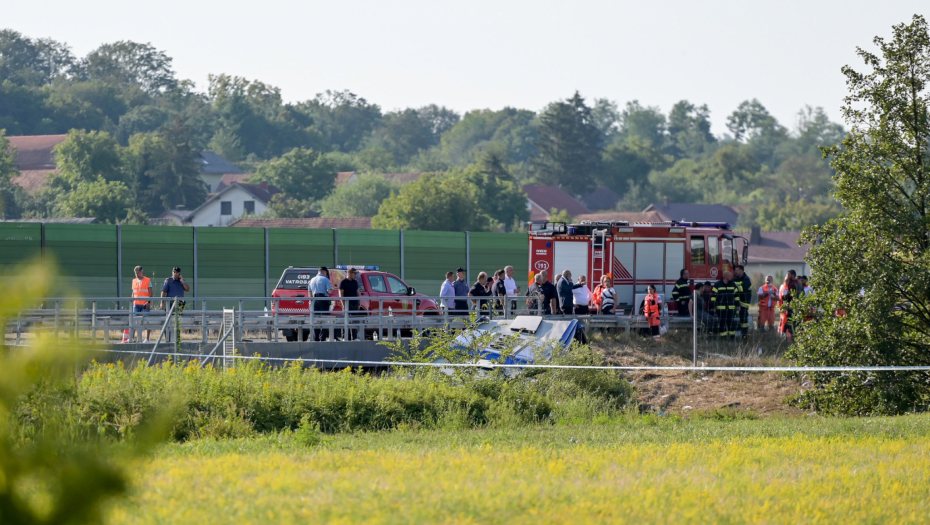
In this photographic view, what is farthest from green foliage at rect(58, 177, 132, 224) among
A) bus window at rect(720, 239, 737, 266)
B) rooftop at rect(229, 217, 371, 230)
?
bus window at rect(720, 239, 737, 266)

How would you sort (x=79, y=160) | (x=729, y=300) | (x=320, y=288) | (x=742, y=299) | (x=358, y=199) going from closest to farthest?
(x=320, y=288) < (x=729, y=300) < (x=742, y=299) < (x=79, y=160) < (x=358, y=199)

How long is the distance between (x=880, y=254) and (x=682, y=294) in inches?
356

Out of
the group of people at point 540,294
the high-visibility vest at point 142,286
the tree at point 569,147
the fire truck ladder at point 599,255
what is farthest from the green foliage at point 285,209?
the high-visibility vest at point 142,286

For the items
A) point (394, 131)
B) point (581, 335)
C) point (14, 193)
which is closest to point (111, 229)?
point (581, 335)

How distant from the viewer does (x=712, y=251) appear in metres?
29.7

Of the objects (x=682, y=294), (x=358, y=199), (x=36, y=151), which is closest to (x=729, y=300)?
(x=682, y=294)

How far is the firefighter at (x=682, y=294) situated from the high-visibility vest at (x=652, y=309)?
3.11 ft

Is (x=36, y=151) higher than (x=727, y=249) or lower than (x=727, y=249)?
higher

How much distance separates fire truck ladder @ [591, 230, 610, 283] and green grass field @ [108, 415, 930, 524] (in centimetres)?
1533

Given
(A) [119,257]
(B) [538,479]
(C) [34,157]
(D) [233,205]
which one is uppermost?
(C) [34,157]

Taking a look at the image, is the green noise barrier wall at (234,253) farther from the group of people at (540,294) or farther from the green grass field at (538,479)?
the green grass field at (538,479)

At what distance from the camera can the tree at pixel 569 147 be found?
134750 mm

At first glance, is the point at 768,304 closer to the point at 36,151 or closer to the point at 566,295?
the point at 566,295

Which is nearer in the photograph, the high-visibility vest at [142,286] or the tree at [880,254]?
the tree at [880,254]
